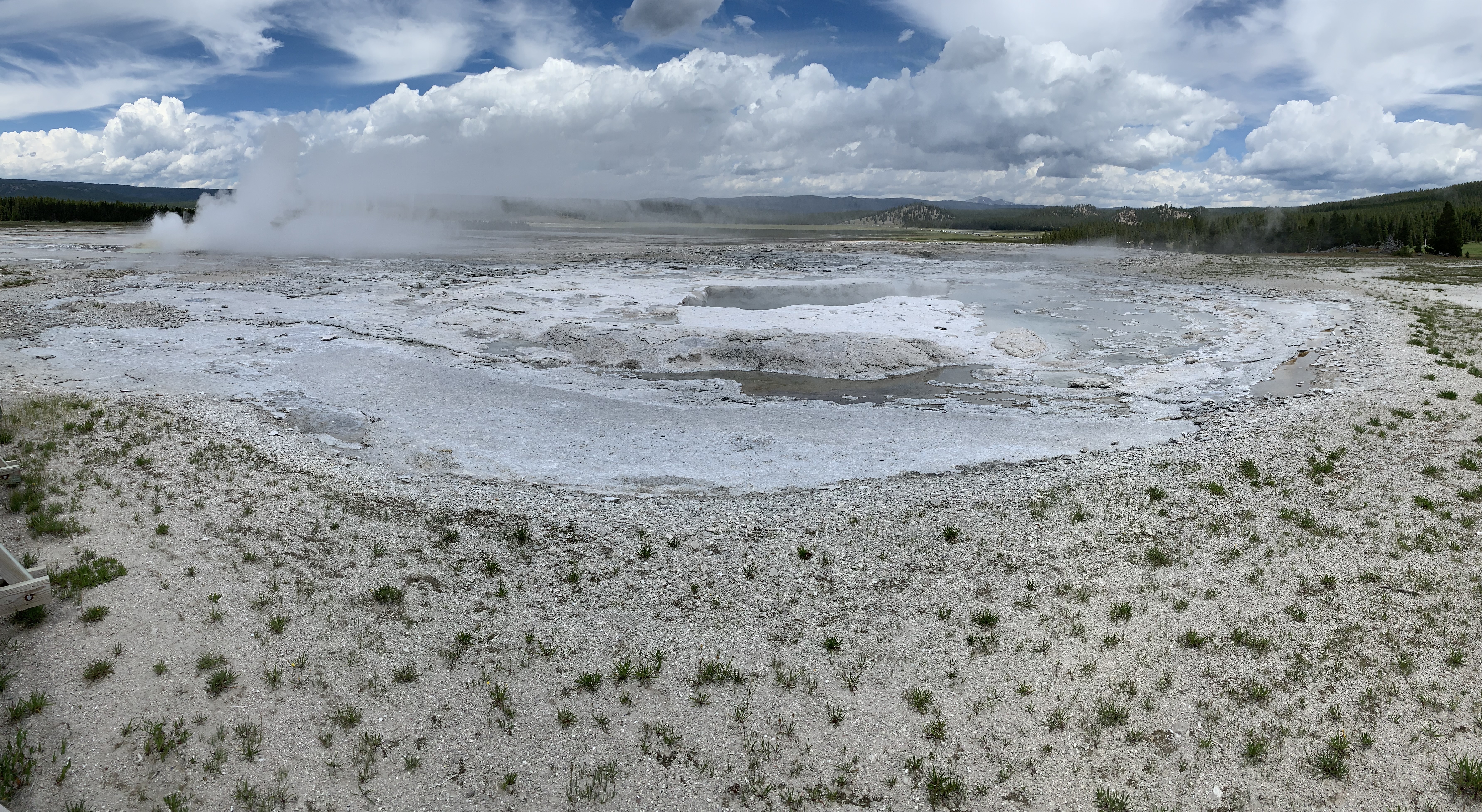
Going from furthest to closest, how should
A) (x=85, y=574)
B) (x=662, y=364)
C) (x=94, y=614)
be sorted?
(x=662, y=364) → (x=85, y=574) → (x=94, y=614)

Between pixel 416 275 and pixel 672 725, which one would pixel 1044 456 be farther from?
pixel 416 275

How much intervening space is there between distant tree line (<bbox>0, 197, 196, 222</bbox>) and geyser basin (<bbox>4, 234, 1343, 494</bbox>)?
5486 cm

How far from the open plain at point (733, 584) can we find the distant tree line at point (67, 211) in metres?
76.0

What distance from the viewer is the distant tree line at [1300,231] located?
62.1m

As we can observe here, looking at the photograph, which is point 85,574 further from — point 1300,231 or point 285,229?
point 1300,231

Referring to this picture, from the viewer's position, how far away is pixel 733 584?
6.92 m

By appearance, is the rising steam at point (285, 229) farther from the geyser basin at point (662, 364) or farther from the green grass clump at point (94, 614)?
the green grass clump at point (94, 614)

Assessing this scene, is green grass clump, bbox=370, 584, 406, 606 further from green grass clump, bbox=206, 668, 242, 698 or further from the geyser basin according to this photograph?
the geyser basin

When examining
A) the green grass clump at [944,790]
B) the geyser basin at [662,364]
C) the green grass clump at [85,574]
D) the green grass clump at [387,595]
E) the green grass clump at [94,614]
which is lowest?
the green grass clump at [944,790]

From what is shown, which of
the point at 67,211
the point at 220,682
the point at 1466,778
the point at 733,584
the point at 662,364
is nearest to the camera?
the point at 1466,778

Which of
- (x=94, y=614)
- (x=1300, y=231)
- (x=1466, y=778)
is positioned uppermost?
(x=1300, y=231)

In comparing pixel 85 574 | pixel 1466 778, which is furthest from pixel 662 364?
pixel 1466 778

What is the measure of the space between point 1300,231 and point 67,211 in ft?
397

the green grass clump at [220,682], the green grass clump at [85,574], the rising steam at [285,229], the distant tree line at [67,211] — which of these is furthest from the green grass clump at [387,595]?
the distant tree line at [67,211]
